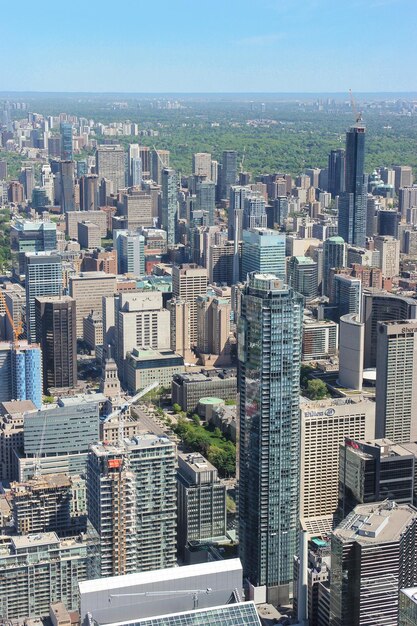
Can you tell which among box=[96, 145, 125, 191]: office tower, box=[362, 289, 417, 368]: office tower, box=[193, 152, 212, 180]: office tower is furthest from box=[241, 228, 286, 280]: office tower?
box=[193, 152, 212, 180]: office tower

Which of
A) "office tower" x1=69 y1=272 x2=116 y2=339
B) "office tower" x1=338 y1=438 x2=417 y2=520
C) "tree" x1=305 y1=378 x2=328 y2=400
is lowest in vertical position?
"tree" x1=305 y1=378 x2=328 y2=400

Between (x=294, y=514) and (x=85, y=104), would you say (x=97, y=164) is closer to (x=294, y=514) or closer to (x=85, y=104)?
(x=294, y=514)

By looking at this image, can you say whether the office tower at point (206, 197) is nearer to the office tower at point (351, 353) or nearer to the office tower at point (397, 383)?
the office tower at point (351, 353)

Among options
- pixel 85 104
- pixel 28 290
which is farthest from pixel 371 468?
pixel 85 104

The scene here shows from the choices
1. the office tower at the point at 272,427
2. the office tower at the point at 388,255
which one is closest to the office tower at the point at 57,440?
the office tower at the point at 272,427

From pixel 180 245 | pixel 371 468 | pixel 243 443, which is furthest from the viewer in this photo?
pixel 180 245

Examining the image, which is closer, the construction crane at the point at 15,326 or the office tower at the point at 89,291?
the construction crane at the point at 15,326

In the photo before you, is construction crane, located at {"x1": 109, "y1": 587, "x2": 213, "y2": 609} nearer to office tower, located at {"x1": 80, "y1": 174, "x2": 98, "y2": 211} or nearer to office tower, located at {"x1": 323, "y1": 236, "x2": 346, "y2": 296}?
office tower, located at {"x1": 323, "y1": 236, "x2": 346, "y2": 296}
